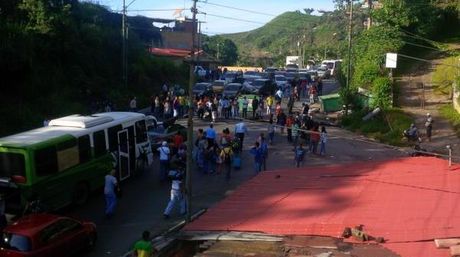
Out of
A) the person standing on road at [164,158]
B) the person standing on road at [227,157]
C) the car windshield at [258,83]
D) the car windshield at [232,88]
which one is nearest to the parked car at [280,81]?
the car windshield at [258,83]

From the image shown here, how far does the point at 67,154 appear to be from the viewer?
56.4 feet

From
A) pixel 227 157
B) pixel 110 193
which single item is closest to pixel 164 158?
pixel 227 157

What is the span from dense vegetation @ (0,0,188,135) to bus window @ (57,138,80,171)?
9540 millimetres

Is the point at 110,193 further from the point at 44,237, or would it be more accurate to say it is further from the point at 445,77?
the point at 445,77

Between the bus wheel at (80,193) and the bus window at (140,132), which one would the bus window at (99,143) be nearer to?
the bus wheel at (80,193)

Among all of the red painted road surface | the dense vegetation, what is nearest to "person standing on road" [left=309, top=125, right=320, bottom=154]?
the red painted road surface

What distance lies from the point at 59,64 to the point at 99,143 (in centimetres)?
1937

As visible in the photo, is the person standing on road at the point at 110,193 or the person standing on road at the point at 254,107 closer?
the person standing on road at the point at 110,193

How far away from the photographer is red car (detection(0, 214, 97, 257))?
12.8 meters

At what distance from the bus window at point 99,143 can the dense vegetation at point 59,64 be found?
8719 mm

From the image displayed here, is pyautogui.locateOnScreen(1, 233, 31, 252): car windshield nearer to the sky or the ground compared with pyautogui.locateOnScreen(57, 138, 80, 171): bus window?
nearer to the ground

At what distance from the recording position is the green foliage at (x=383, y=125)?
2992 centimetres

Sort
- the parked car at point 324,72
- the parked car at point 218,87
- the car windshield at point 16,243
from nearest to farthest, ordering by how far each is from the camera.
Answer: the car windshield at point 16,243, the parked car at point 218,87, the parked car at point 324,72

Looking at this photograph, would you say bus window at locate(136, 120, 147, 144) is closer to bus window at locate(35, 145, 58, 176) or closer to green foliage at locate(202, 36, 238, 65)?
bus window at locate(35, 145, 58, 176)
